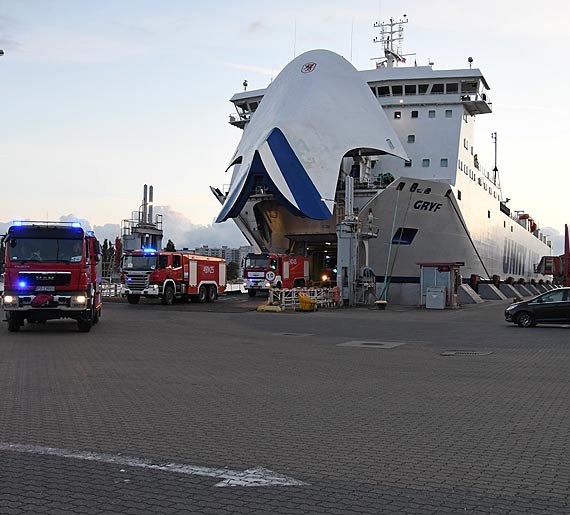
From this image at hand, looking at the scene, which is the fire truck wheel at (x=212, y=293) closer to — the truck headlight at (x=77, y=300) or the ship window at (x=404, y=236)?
the ship window at (x=404, y=236)

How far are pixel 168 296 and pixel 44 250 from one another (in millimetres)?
14476

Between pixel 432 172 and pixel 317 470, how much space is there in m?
32.5

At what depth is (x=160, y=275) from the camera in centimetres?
3094

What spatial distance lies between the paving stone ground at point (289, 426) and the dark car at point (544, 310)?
5910 mm

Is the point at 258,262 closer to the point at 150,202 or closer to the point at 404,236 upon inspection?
the point at 404,236

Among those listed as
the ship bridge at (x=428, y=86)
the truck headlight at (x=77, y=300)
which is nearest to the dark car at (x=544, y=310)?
the truck headlight at (x=77, y=300)

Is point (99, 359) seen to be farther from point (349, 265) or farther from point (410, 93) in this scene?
point (410, 93)

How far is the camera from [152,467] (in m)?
5.33

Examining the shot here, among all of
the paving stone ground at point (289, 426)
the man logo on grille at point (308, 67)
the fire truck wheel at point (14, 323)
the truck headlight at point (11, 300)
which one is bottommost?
the paving stone ground at point (289, 426)

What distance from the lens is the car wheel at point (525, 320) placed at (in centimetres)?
2130

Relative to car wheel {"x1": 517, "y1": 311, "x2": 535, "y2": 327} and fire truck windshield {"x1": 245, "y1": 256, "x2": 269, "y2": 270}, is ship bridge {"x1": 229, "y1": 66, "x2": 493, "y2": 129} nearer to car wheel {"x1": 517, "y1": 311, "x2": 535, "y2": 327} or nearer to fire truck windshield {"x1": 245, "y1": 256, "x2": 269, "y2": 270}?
fire truck windshield {"x1": 245, "y1": 256, "x2": 269, "y2": 270}

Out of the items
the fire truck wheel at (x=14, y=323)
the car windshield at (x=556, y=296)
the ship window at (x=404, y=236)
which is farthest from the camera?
the ship window at (x=404, y=236)

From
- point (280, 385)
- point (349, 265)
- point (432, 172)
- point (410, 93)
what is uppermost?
point (410, 93)

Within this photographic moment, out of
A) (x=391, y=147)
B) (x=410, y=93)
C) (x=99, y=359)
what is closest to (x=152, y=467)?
(x=99, y=359)
